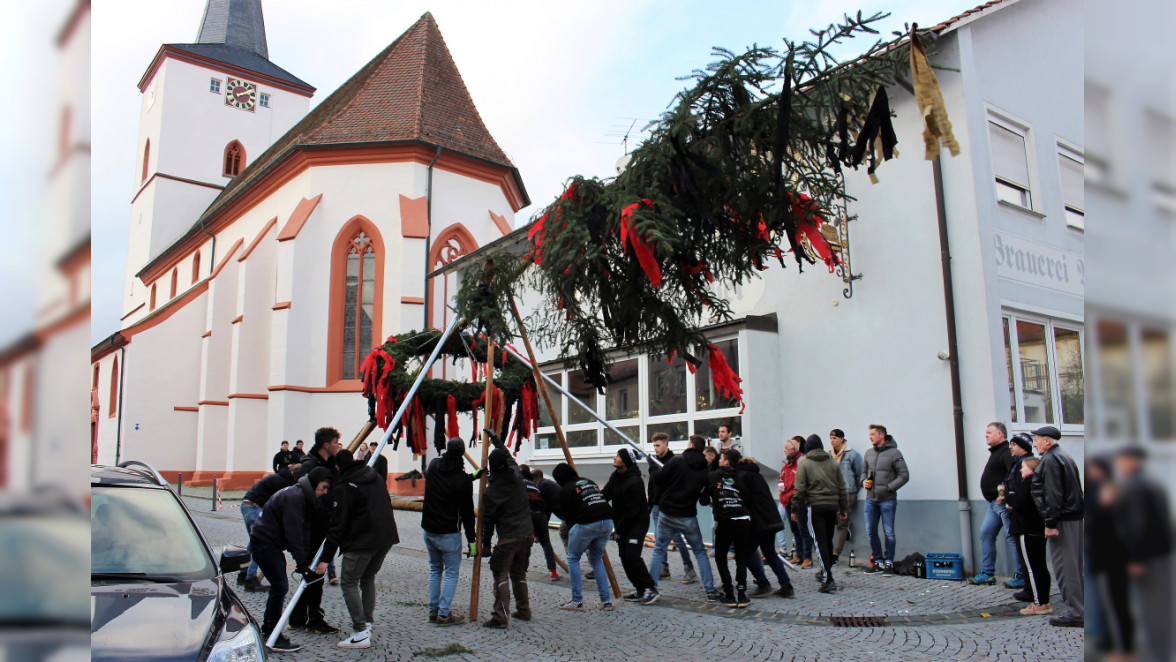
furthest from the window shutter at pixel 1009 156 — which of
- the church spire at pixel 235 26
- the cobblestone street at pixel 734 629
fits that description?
the church spire at pixel 235 26

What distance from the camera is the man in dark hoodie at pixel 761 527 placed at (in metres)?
8.22

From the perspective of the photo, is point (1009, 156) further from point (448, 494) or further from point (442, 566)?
point (442, 566)

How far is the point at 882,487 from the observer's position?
31.2 ft

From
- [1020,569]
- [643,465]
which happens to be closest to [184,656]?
[1020,569]

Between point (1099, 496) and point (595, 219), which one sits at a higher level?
point (595, 219)

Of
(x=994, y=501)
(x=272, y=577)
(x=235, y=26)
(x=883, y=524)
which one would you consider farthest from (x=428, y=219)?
(x=235, y=26)

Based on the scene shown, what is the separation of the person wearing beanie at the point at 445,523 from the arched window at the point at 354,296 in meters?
17.8

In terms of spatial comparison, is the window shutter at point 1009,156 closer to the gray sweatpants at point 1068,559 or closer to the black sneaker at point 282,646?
the gray sweatpants at point 1068,559

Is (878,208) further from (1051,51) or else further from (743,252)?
(743,252)

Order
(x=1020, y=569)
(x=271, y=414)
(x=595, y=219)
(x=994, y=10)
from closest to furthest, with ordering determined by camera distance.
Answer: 1. (x=595, y=219)
2. (x=1020, y=569)
3. (x=994, y=10)
4. (x=271, y=414)

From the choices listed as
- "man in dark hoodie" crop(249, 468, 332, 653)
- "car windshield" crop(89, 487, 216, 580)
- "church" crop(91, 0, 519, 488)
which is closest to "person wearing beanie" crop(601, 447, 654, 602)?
"man in dark hoodie" crop(249, 468, 332, 653)

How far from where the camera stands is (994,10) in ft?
33.0

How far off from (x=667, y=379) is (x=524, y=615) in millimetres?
6323

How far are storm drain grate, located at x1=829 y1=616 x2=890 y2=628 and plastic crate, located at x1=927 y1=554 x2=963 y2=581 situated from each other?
231 centimetres
